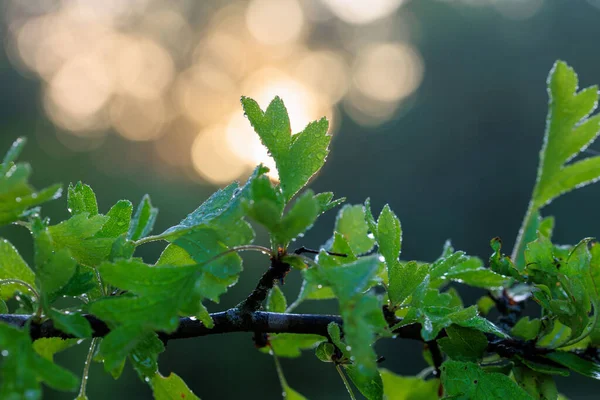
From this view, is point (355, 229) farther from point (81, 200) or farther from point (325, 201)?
point (81, 200)

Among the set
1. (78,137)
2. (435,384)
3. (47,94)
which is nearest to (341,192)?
(78,137)

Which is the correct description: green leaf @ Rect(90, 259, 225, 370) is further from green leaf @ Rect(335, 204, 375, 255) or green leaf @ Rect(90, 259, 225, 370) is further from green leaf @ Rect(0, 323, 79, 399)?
green leaf @ Rect(335, 204, 375, 255)

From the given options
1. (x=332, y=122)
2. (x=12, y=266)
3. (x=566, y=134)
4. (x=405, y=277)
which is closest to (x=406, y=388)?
(x=405, y=277)

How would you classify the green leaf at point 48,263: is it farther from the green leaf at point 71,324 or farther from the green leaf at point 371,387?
the green leaf at point 371,387

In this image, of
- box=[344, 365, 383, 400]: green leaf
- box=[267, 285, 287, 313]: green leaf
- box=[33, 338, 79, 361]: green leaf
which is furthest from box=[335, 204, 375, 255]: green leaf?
box=[33, 338, 79, 361]: green leaf

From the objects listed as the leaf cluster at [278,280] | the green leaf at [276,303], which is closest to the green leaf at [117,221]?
the leaf cluster at [278,280]

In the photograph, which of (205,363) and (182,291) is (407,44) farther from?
(182,291)
